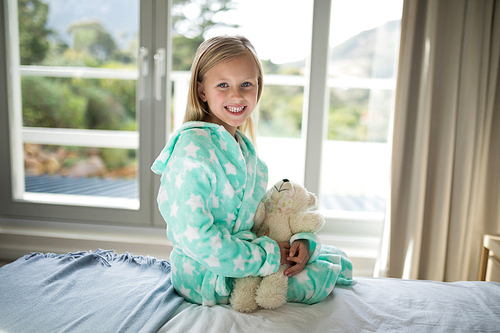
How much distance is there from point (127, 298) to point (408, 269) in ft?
4.62

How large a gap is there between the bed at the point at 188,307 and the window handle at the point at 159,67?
1.14 meters

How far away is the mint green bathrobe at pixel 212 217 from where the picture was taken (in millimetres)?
906

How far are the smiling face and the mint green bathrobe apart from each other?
0.26 feet

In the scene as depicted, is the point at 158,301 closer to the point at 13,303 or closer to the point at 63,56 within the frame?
the point at 13,303

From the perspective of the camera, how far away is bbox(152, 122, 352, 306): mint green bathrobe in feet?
2.97

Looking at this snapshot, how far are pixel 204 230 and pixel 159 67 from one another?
1.36 metres

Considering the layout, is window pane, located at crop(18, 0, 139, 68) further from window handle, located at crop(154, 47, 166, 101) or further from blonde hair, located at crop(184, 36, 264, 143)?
blonde hair, located at crop(184, 36, 264, 143)

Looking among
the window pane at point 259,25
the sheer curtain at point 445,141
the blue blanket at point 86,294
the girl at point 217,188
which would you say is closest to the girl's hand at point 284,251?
the girl at point 217,188

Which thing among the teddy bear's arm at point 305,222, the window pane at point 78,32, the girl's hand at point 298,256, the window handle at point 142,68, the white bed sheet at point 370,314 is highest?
the window pane at point 78,32

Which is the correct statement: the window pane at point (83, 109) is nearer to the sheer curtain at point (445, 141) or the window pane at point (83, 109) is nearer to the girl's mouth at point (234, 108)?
the girl's mouth at point (234, 108)

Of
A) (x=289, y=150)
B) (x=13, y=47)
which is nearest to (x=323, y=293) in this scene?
(x=13, y=47)

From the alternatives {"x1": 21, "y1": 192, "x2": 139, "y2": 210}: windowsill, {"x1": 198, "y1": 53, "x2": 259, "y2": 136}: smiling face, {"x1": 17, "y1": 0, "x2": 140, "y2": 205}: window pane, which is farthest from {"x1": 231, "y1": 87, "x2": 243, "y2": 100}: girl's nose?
{"x1": 17, "y1": 0, "x2": 140, "y2": 205}: window pane

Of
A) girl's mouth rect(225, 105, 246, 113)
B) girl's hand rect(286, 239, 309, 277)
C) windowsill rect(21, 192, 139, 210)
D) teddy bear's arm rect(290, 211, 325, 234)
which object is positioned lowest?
windowsill rect(21, 192, 139, 210)

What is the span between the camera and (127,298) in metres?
0.95
